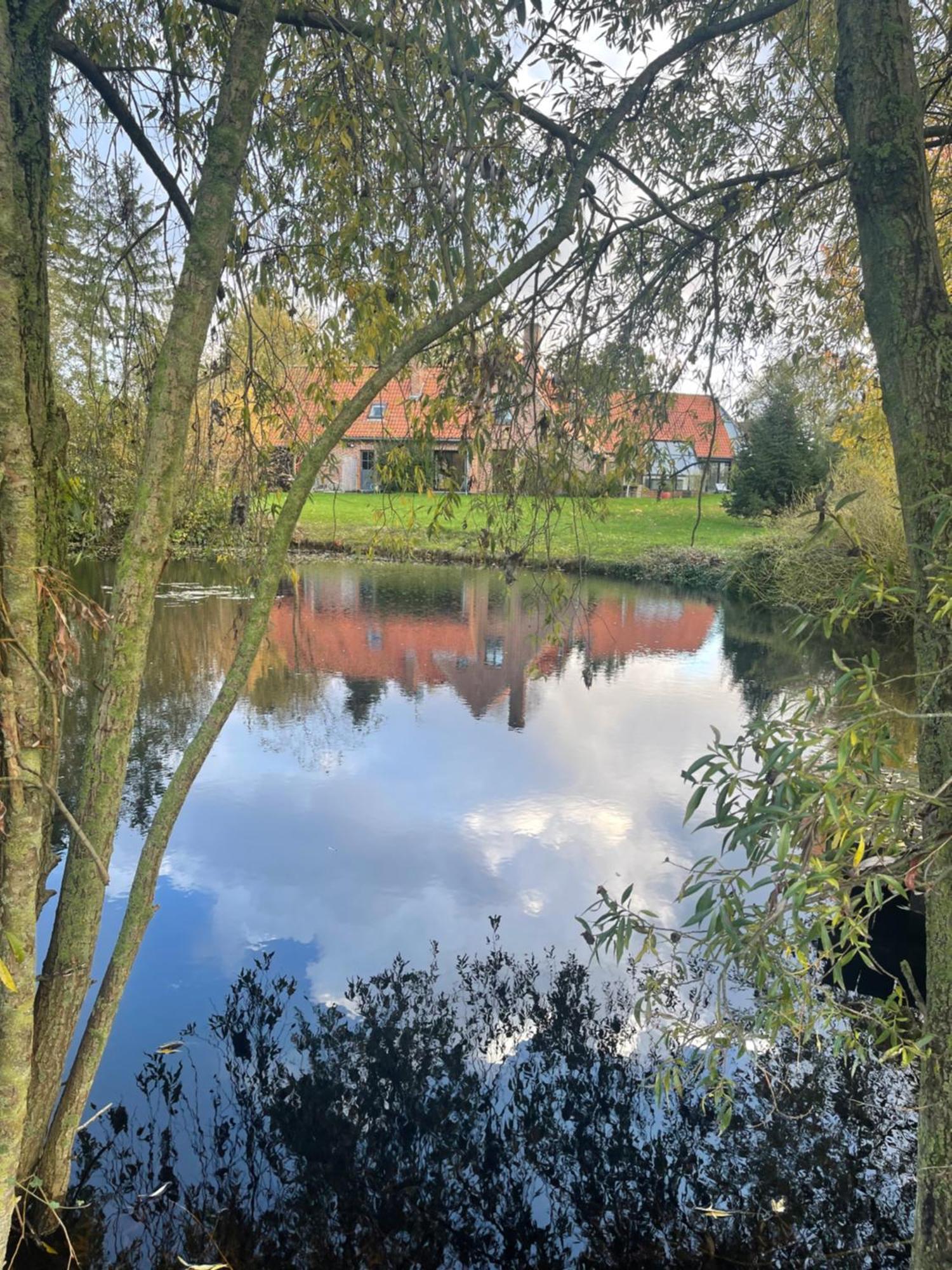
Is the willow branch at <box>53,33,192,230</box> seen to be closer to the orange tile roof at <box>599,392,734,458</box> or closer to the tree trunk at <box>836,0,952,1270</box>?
the orange tile roof at <box>599,392,734,458</box>

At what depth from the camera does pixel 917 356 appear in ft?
5.79

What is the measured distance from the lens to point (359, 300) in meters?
2.87

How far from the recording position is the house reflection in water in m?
9.41

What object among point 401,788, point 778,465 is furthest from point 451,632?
point 778,465

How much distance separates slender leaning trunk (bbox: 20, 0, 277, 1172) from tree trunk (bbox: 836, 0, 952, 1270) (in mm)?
1419

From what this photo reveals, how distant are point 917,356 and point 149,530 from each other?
1.79m

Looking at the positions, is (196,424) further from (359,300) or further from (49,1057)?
(49,1057)

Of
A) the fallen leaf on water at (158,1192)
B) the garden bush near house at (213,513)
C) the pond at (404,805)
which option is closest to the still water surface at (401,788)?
the pond at (404,805)

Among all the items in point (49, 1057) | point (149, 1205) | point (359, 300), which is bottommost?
point (149, 1205)

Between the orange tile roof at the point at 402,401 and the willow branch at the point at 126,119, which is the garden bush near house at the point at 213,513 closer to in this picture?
the orange tile roof at the point at 402,401

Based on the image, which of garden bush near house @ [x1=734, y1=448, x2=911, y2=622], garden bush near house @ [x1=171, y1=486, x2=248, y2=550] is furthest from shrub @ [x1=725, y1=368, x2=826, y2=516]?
garden bush near house @ [x1=171, y1=486, x2=248, y2=550]

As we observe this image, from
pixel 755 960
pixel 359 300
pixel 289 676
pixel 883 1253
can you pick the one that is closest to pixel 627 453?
pixel 359 300

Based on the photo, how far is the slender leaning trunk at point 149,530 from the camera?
202 cm

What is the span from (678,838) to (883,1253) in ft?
10.1
